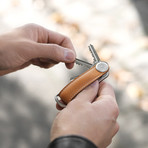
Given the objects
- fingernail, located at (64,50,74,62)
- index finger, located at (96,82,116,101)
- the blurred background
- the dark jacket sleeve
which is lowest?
the blurred background

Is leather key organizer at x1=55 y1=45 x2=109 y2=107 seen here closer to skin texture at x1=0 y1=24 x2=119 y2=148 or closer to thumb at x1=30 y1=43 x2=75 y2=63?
skin texture at x1=0 y1=24 x2=119 y2=148

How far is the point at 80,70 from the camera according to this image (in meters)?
2.44

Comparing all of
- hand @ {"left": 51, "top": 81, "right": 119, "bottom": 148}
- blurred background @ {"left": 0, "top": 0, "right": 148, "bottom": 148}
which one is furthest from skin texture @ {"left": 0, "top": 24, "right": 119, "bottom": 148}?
blurred background @ {"left": 0, "top": 0, "right": 148, "bottom": 148}

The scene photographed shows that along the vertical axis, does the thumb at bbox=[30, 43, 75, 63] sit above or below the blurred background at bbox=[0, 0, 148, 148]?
above

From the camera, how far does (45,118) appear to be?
2.16m

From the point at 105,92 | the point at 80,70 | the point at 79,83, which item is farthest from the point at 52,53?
the point at 80,70

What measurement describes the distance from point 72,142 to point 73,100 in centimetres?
33

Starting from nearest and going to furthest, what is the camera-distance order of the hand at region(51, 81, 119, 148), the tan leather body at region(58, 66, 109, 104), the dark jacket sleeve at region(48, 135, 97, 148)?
the dark jacket sleeve at region(48, 135, 97, 148), the hand at region(51, 81, 119, 148), the tan leather body at region(58, 66, 109, 104)

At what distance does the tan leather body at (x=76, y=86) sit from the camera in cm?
130

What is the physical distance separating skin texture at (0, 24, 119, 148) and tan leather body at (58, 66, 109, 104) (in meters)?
0.03

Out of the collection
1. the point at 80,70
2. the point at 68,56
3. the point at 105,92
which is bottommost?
the point at 80,70

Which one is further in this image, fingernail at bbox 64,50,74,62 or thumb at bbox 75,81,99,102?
fingernail at bbox 64,50,74,62

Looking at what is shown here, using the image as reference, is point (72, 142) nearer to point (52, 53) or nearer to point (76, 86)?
point (76, 86)

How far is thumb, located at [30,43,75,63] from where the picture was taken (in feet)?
4.78
